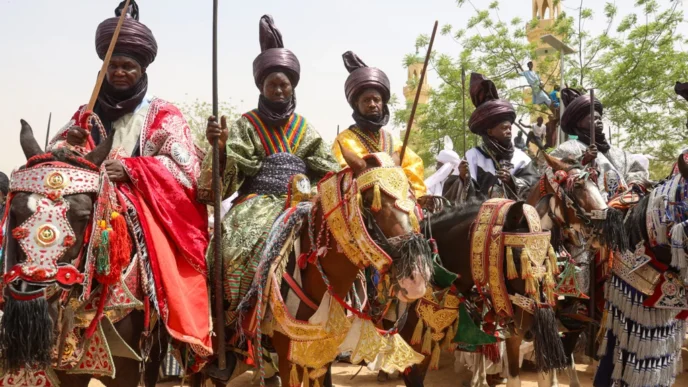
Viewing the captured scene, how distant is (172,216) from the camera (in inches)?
181

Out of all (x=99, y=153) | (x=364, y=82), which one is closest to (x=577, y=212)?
(x=364, y=82)

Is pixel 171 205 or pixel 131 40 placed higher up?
pixel 131 40

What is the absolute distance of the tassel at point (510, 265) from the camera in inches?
206

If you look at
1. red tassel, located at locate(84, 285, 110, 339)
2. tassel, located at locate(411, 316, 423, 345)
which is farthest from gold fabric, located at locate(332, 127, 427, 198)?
red tassel, located at locate(84, 285, 110, 339)

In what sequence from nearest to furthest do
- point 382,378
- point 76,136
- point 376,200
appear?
point 376,200, point 76,136, point 382,378

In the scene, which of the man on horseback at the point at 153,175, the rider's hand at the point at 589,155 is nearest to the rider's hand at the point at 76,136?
the man on horseback at the point at 153,175

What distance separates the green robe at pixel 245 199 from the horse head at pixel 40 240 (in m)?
1.09

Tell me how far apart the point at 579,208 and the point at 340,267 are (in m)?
2.90

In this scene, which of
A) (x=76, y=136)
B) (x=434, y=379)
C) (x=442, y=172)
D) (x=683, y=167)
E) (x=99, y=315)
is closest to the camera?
(x=99, y=315)

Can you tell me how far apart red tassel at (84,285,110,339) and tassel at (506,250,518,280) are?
9.63ft

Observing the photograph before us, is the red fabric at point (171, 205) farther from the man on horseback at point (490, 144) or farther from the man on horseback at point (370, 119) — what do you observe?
Result: the man on horseback at point (490, 144)

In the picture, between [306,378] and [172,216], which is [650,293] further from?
[172,216]

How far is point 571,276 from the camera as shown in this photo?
6.46 m

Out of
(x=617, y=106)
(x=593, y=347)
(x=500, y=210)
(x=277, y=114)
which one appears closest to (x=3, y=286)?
(x=277, y=114)
